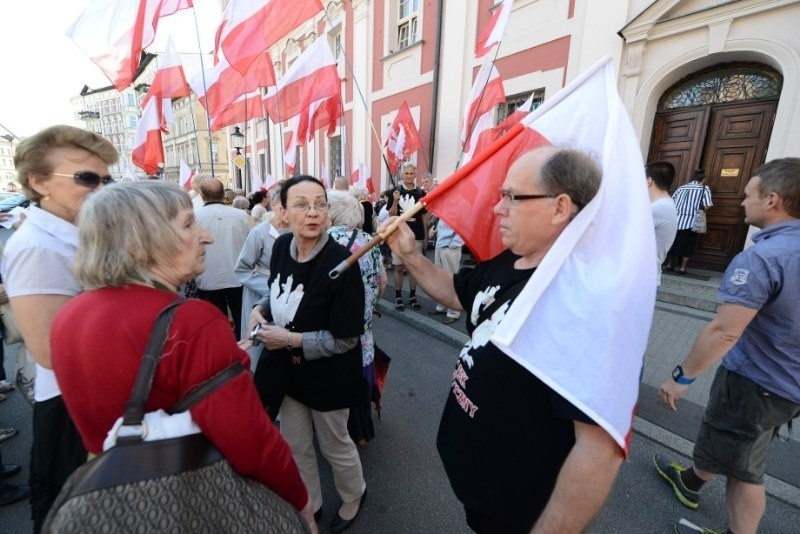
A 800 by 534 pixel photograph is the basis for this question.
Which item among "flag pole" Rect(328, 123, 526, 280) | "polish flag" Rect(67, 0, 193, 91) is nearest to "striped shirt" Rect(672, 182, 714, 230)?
"flag pole" Rect(328, 123, 526, 280)

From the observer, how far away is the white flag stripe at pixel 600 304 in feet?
2.89

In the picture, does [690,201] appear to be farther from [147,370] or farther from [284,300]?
[147,370]

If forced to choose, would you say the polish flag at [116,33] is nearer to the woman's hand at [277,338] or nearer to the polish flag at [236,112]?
the polish flag at [236,112]

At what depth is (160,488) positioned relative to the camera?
0.81m

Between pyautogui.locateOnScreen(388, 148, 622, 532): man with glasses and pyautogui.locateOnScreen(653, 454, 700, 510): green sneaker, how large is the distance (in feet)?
5.73

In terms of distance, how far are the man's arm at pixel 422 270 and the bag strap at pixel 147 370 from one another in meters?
0.91

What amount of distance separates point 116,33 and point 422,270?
4891mm

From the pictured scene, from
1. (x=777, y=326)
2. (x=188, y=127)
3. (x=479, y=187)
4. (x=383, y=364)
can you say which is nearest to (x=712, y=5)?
(x=777, y=326)

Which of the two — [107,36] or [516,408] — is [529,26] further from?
[516,408]

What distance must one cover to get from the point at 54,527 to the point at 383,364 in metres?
2.24

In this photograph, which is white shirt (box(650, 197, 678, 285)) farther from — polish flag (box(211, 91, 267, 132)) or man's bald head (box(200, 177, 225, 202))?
polish flag (box(211, 91, 267, 132))

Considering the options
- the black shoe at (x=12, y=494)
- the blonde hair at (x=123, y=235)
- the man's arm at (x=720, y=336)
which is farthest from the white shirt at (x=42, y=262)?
the man's arm at (x=720, y=336)

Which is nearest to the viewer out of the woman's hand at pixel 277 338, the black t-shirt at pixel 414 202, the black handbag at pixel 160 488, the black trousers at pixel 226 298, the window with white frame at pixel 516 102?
the black handbag at pixel 160 488

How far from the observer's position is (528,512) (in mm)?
1148
